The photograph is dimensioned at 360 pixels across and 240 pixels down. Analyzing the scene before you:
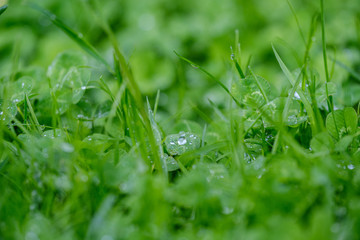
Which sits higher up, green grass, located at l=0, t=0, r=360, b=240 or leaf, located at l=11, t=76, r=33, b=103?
leaf, located at l=11, t=76, r=33, b=103

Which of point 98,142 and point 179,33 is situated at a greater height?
point 98,142

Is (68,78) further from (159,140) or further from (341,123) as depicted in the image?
(341,123)

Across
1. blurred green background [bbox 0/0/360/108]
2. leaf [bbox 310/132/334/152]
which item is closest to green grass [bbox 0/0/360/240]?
leaf [bbox 310/132/334/152]

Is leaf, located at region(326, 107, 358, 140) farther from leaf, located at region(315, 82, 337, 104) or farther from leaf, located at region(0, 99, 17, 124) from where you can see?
leaf, located at region(0, 99, 17, 124)

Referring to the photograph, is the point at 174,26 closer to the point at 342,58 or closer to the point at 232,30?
the point at 232,30

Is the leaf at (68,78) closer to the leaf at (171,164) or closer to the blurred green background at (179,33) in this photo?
the leaf at (171,164)

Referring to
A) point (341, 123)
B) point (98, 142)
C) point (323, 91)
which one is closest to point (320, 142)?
point (341, 123)

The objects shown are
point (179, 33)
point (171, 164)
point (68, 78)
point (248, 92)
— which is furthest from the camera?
point (179, 33)
